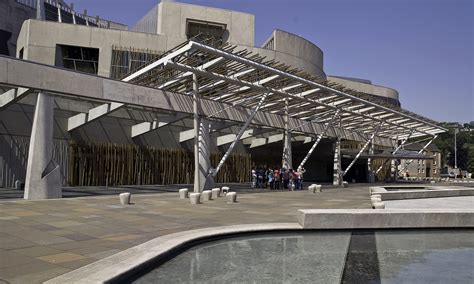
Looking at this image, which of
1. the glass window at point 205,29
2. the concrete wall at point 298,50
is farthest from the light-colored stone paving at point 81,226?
the concrete wall at point 298,50

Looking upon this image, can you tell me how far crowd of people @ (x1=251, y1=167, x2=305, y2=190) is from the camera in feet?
96.9

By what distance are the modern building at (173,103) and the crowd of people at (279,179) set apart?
294 cm

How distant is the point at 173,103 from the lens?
76.8 ft

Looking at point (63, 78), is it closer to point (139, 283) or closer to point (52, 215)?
point (52, 215)

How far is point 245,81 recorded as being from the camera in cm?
2505

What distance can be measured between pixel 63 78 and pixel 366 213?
13.3 metres

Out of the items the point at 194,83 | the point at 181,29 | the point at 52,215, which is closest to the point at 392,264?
the point at 52,215

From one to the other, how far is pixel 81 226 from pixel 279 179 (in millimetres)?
20884

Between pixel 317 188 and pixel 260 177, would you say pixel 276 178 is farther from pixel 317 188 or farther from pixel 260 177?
pixel 317 188

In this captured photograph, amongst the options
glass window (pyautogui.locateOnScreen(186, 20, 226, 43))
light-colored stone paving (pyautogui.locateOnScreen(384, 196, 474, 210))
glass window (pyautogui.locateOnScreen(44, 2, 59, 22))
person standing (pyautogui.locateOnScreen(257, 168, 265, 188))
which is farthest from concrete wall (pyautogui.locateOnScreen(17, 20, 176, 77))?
light-colored stone paving (pyautogui.locateOnScreen(384, 196, 474, 210))

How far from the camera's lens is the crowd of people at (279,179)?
2955cm

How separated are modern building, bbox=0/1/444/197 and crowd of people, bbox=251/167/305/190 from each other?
9.63 feet

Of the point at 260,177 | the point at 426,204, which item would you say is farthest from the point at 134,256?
the point at 260,177

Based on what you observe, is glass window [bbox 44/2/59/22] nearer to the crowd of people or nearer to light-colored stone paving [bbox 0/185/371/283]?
the crowd of people
